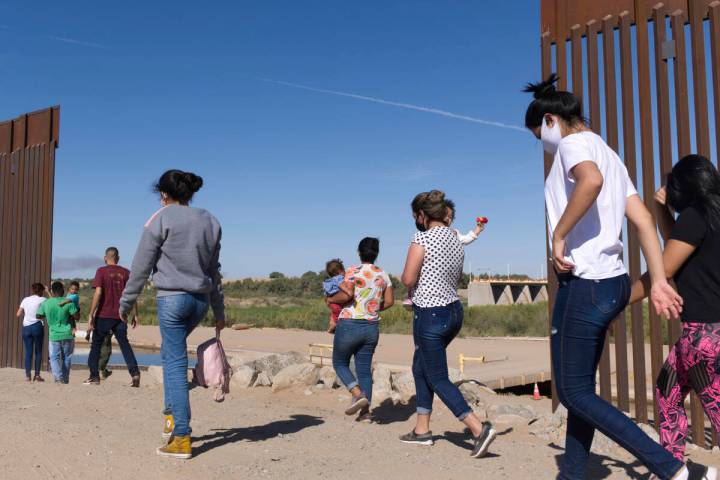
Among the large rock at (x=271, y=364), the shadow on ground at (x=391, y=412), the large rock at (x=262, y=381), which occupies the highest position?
the large rock at (x=271, y=364)

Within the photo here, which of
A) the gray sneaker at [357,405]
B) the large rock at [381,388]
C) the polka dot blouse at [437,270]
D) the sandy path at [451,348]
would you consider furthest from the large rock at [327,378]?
the polka dot blouse at [437,270]

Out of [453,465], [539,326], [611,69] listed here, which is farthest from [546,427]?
→ [539,326]

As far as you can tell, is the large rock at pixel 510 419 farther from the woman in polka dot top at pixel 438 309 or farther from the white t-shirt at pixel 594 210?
the white t-shirt at pixel 594 210

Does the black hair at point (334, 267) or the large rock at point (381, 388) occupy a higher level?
the black hair at point (334, 267)

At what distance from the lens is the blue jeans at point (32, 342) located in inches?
392

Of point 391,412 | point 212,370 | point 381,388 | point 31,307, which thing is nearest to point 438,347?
point 212,370

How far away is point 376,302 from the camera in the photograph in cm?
604

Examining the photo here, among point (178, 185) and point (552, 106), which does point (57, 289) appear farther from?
point (552, 106)

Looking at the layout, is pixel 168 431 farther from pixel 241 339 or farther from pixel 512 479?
pixel 241 339

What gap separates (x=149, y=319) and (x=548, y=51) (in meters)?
31.2

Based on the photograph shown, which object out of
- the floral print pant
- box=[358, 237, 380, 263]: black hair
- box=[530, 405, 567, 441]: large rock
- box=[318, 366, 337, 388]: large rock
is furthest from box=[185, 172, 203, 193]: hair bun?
box=[318, 366, 337, 388]: large rock

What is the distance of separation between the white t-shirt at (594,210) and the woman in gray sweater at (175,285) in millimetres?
2402

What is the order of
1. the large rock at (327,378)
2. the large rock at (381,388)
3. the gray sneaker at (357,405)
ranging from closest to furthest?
the gray sneaker at (357,405)
the large rock at (381,388)
the large rock at (327,378)

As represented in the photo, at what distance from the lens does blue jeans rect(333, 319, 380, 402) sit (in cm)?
601
